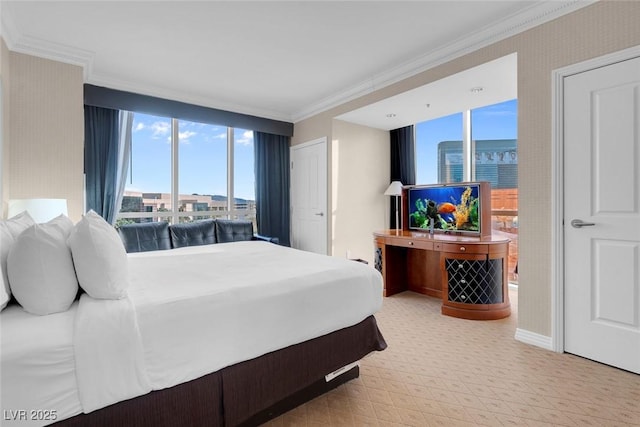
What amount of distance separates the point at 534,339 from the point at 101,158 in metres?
5.05

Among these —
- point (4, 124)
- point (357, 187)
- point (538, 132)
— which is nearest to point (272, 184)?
point (357, 187)

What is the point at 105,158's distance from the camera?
13.2 feet

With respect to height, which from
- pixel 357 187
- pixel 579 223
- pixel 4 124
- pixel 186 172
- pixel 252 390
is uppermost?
pixel 4 124

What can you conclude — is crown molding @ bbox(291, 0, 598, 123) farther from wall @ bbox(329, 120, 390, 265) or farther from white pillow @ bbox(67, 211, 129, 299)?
white pillow @ bbox(67, 211, 129, 299)

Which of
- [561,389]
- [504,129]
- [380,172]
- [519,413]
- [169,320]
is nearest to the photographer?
[169,320]

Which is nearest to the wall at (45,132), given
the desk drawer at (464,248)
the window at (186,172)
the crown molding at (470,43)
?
the window at (186,172)

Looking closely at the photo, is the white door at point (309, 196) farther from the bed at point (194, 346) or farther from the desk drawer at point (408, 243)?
the bed at point (194, 346)

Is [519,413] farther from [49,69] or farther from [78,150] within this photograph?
[49,69]

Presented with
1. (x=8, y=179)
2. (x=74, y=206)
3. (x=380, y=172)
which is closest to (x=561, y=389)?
(x=380, y=172)

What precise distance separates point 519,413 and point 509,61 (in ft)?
9.06

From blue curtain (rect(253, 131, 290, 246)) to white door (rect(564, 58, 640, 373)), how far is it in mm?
4048

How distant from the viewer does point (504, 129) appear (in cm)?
428

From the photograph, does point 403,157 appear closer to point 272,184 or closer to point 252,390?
point 272,184

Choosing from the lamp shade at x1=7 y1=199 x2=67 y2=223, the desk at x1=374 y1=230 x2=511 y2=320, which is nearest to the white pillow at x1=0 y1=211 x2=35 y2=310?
the lamp shade at x1=7 y1=199 x2=67 y2=223
